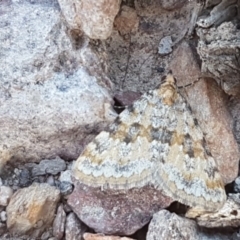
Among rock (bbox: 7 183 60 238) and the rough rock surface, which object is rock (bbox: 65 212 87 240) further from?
the rough rock surface

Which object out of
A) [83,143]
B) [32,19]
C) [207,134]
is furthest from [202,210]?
[32,19]

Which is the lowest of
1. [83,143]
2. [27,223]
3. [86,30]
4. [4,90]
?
[27,223]

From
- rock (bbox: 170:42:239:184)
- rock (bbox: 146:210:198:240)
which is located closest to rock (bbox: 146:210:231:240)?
rock (bbox: 146:210:198:240)

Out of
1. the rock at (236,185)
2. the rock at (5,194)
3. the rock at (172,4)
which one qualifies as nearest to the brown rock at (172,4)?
the rock at (172,4)

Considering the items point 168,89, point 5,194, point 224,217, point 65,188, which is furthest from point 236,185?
point 5,194

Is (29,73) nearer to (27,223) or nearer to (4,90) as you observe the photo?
(4,90)
